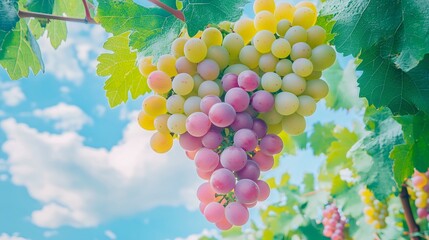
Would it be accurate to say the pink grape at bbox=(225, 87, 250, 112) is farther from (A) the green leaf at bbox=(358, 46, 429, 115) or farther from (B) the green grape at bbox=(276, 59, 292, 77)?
(A) the green leaf at bbox=(358, 46, 429, 115)

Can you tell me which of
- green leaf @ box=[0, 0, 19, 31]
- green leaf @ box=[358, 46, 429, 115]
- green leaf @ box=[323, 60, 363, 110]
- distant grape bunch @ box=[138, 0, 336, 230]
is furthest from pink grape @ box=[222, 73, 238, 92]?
green leaf @ box=[323, 60, 363, 110]

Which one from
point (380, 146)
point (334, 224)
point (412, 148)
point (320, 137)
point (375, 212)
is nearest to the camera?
point (412, 148)

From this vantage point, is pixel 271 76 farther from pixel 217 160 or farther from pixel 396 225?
pixel 396 225

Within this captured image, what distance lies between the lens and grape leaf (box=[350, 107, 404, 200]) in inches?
43.6

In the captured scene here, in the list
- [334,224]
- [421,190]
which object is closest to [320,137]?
[334,224]

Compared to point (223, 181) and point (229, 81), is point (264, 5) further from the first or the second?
point (223, 181)

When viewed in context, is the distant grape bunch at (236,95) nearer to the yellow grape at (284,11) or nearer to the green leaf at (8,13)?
the yellow grape at (284,11)

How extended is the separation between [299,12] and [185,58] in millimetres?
206

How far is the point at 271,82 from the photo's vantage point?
2.37 feet

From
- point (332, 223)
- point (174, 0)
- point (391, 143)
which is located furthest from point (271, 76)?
point (332, 223)

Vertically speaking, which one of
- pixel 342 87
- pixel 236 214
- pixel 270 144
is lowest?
pixel 236 214

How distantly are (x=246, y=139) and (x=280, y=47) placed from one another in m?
0.17

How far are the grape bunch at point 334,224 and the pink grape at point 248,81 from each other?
5.30 ft

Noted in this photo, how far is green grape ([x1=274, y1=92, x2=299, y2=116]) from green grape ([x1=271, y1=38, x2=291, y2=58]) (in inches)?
2.6
